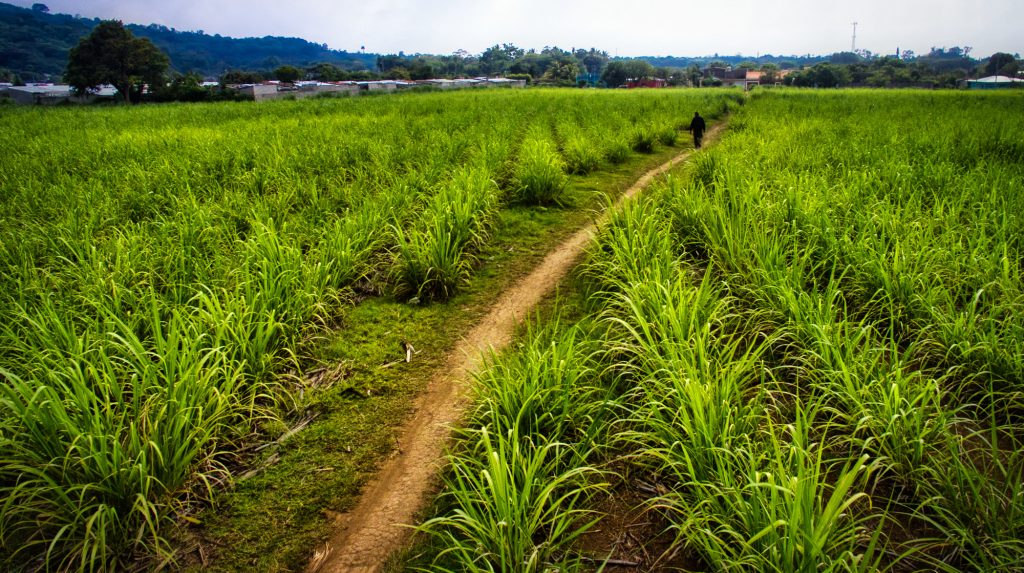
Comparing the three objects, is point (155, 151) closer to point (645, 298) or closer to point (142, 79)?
point (645, 298)

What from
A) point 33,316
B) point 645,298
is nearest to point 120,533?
point 33,316

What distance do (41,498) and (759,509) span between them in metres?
3.36

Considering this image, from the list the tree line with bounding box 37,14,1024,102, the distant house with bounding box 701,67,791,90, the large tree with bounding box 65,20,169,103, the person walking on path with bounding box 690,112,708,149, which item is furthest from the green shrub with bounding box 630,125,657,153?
the large tree with bounding box 65,20,169,103

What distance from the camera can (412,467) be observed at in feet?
9.09

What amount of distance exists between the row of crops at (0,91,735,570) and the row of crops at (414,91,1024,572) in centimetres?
149

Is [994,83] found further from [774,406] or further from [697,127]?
[774,406]

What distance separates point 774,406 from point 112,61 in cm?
6096

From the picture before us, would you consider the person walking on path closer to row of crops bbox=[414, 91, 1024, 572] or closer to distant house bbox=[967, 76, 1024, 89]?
row of crops bbox=[414, 91, 1024, 572]

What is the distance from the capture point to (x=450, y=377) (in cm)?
361

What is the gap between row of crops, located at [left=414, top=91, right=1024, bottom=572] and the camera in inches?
79.7

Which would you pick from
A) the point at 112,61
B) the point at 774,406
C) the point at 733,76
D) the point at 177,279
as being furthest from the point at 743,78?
the point at 177,279

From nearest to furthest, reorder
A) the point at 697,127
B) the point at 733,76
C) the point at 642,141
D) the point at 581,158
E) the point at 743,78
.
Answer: the point at 581,158 → the point at 642,141 → the point at 697,127 → the point at 743,78 → the point at 733,76

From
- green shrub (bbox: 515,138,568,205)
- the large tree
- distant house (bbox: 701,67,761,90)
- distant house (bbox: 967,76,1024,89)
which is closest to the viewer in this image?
green shrub (bbox: 515,138,568,205)

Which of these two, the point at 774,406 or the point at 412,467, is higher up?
the point at 774,406
